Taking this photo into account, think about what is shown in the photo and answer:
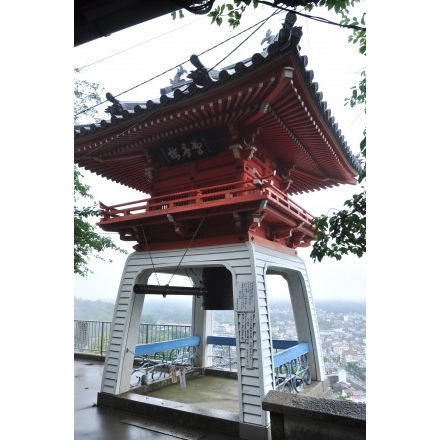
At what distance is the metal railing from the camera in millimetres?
8078

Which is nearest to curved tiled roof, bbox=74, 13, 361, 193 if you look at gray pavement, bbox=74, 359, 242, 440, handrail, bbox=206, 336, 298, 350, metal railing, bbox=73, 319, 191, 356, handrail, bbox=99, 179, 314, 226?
handrail, bbox=99, 179, 314, 226

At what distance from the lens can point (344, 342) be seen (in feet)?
7.66

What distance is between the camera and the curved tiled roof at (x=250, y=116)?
3.43 m

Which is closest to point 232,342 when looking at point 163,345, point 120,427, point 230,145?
point 163,345

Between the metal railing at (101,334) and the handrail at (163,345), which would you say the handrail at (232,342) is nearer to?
the handrail at (163,345)

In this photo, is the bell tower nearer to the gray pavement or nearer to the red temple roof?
the red temple roof

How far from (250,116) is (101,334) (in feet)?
21.7

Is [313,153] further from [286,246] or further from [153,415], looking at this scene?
[153,415]

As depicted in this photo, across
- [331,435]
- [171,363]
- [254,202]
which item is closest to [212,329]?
[171,363]

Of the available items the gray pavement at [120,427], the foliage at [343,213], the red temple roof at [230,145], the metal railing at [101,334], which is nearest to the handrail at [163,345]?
the gray pavement at [120,427]

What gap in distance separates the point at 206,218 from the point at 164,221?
599 millimetres

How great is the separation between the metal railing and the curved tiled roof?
3956 mm

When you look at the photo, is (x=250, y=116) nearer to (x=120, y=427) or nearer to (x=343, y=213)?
(x=343, y=213)

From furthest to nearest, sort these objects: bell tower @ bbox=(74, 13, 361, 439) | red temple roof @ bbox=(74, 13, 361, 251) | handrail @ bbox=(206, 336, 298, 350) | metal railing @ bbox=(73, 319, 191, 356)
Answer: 1. metal railing @ bbox=(73, 319, 191, 356)
2. handrail @ bbox=(206, 336, 298, 350)
3. bell tower @ bbox=(74, 13, 361, 439)
4. red temple roof @ bbox=(74, 13, 361, 251)
